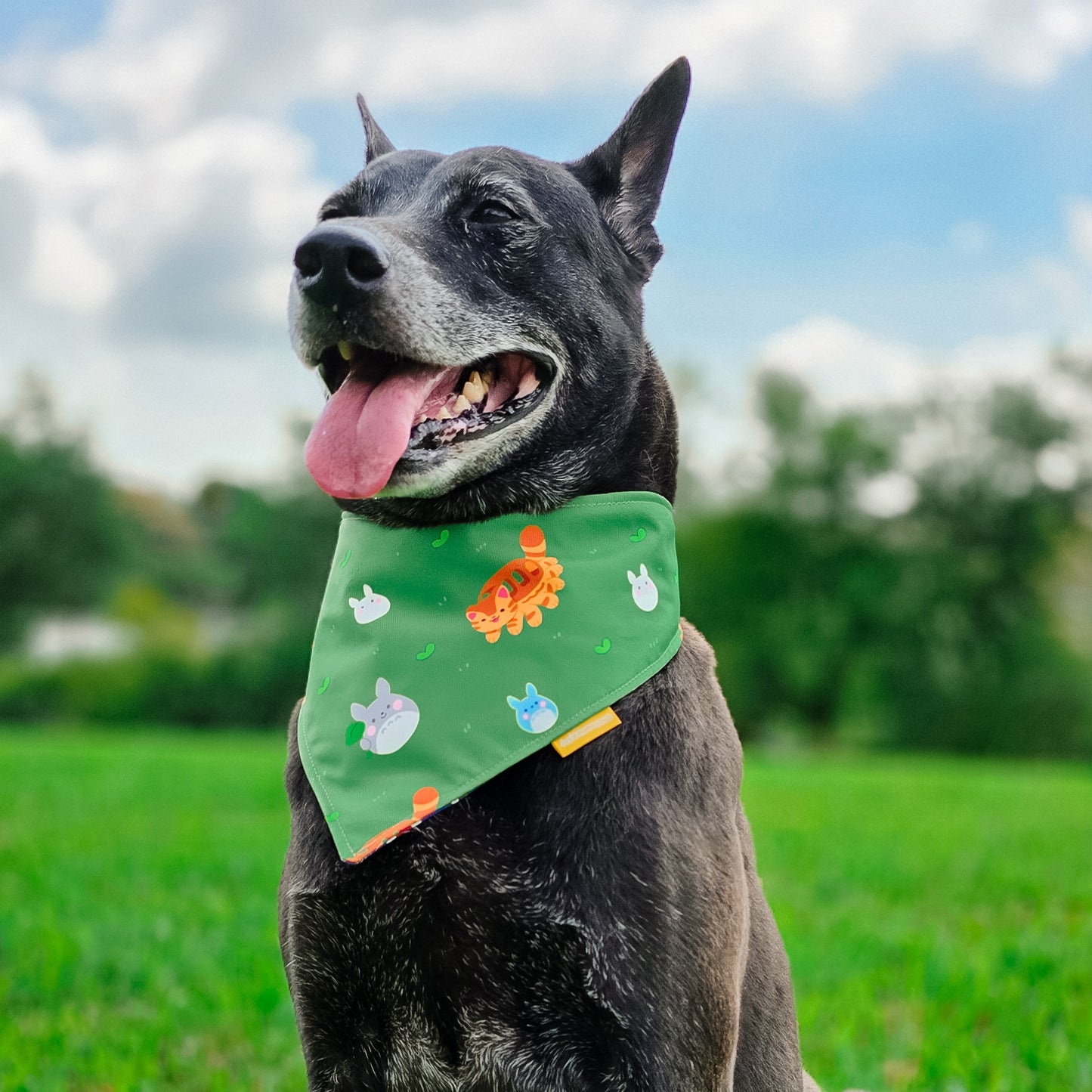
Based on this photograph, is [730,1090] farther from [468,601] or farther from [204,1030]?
[204,1030]

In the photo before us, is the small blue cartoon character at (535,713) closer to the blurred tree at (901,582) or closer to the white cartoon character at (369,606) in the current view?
the white cartoon character at (369,606)

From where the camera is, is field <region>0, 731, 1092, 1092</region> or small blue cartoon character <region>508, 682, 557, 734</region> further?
field <region>0, 731, 1092, 1092</region>

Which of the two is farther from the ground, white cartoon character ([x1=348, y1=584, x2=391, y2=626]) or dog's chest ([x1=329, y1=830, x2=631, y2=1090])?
white cartoon character ([x1=348, y1=584, x2=391, y2=626])

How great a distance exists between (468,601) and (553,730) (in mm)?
389

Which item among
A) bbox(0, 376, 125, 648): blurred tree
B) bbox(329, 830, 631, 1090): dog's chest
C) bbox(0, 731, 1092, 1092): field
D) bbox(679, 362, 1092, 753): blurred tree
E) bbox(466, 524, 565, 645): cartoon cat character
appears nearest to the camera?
bbox(329, 830, 631, 1090): dog's chest

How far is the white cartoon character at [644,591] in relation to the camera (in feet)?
8.69

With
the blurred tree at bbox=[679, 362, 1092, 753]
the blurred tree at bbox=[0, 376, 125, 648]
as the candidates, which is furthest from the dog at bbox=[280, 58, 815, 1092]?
the blurred tree at bbox=[0, 376, 125, 648]

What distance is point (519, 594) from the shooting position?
2607 mm

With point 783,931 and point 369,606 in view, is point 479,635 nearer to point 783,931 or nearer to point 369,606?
point 369,606

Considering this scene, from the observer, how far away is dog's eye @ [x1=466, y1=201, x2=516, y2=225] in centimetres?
256

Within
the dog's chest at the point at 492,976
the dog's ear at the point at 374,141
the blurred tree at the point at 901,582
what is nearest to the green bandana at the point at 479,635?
the dog's chest at the point at 492,976

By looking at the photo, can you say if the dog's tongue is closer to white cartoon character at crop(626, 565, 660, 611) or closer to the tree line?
white cartoon character at crop(626, 565, 660, 611)

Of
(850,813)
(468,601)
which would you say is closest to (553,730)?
(468,601)

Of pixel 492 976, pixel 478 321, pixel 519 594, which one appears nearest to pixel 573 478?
pixel 519 594
